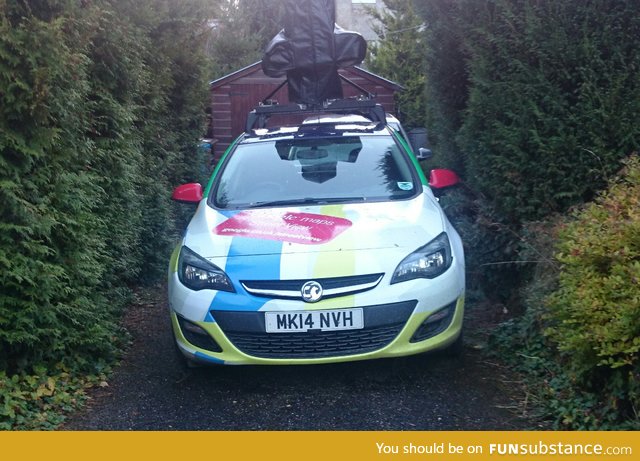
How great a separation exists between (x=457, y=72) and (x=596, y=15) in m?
2.85

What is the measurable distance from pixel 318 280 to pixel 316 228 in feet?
1.82

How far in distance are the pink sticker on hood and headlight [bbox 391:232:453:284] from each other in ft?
1.72

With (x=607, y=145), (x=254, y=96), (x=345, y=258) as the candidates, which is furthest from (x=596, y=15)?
(x=254, y=96)

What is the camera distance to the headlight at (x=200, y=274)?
196 inches

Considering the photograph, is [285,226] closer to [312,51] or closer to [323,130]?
[323,130]

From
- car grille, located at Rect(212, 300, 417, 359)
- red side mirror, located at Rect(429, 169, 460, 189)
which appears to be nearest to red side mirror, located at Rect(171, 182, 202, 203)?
car grille, located at Rect(212, 300, 417, 359)

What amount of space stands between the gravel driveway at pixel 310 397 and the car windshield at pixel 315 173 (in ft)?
4.29

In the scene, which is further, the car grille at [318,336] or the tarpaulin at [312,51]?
the tarpaulin at [312,51]

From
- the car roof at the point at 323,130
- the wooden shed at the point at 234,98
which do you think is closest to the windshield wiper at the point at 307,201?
the car roof at the point at 323,130

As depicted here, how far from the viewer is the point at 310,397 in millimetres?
4973

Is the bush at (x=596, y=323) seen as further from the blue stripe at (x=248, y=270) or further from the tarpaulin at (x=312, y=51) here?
the tarpaulin at (x=312, y=51)

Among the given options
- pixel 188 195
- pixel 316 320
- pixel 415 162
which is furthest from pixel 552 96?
pixel 188 195

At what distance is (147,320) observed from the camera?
23.5ft
